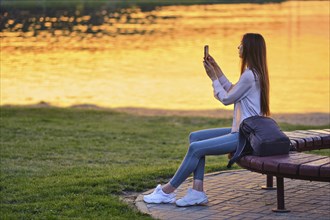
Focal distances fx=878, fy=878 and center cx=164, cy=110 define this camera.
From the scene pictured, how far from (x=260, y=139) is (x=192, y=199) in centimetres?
87

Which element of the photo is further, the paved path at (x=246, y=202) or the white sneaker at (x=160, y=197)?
the white sneaker at (x=160, y=197)

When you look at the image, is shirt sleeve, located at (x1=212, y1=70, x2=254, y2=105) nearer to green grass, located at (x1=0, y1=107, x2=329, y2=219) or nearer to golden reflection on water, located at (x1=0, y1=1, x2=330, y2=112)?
green grass, located at (x1=0, y1=107, x2=329, y2=219)

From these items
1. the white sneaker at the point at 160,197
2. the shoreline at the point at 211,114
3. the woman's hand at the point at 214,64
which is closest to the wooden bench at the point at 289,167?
the white sneaker at the point at 160,197

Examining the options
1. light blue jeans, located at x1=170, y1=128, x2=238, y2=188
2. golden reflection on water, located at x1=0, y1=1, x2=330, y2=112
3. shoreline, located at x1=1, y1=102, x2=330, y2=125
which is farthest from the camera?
golden reflection on water, located at x1=0, y1=1, x2=330, y2=112

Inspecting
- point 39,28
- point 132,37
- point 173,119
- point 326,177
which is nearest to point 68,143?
point 173,119

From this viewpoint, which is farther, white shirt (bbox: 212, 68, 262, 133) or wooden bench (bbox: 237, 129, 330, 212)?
white shirt (bbox: 212, 68, 262, 133)

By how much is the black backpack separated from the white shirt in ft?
0.46

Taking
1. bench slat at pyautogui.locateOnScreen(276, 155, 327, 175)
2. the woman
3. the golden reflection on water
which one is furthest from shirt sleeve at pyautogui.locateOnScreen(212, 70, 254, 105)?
the golden reflection on water

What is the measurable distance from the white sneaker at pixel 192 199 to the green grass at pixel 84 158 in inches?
18.1

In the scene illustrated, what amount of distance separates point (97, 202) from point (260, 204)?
1483mm

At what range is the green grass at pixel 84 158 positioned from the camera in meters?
7.95

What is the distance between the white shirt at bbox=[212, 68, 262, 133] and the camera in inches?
308

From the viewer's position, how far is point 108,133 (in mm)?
14211

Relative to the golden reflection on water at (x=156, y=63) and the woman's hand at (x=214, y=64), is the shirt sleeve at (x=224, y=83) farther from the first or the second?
the golden reflection on water at (x=156, y=63)
